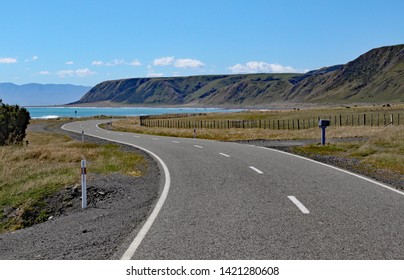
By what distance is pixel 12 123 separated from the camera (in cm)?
3167

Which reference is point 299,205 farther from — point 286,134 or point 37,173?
point 286,134

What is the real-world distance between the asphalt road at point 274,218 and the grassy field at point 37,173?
3.40 m

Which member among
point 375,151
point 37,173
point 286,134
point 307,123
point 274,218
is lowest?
point 307,123

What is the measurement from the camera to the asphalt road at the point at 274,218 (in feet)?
20.9

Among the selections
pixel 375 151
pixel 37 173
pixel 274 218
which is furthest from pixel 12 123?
pixel 274 218

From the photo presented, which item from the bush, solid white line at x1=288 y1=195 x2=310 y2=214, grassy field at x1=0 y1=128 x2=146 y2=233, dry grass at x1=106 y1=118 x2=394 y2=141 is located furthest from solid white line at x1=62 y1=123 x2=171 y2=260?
dry grass at x1=106 y1=118 x2=394 y2=141

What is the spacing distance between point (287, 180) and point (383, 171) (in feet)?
15.0

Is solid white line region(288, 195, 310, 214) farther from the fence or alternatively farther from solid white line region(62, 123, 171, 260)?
Result: the fence

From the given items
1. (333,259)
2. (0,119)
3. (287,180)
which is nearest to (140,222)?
(333,259)

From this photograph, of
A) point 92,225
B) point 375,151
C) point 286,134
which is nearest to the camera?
point 92,225

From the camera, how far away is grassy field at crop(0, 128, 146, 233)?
12.4 m

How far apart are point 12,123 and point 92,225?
1000 inches
